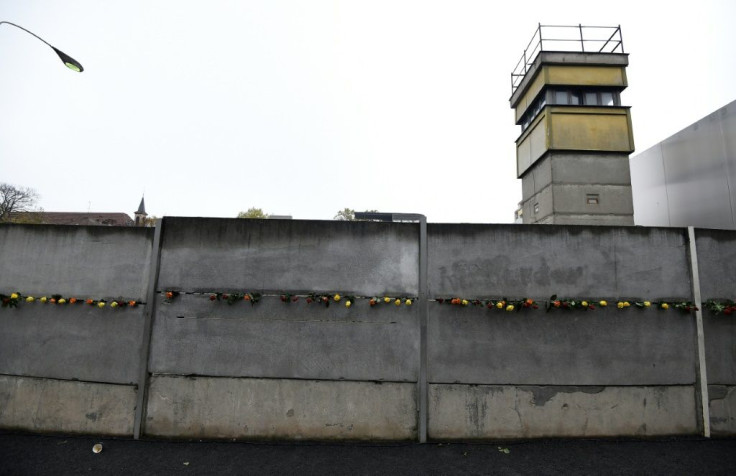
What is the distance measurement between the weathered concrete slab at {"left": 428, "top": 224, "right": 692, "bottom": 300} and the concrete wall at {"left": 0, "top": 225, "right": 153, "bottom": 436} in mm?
4763

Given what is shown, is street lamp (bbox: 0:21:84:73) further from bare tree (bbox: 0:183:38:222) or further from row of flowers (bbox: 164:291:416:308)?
bare tree (bbox: 0:183:38:222)

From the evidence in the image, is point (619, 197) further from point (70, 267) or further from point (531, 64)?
point (70, 267)

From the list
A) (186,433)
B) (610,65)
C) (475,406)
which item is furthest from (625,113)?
(186,433)

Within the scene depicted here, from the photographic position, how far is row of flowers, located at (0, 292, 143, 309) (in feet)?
16.6

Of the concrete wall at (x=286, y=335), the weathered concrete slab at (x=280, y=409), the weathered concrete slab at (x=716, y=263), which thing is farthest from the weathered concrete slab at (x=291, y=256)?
the weathered concrete slab at (x=716, y=263)

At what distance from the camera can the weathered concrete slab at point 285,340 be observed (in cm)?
492

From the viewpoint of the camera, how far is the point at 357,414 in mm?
4809

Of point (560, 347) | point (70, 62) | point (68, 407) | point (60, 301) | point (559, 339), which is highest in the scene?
point (70, 62)

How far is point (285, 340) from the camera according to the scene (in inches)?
196

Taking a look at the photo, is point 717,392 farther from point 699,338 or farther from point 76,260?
point 76,260

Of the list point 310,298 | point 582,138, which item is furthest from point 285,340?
Answer: point 582,138

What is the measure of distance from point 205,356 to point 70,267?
2670mm

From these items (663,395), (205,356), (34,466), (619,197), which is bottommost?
(34,466)

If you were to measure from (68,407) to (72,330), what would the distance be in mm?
1122
